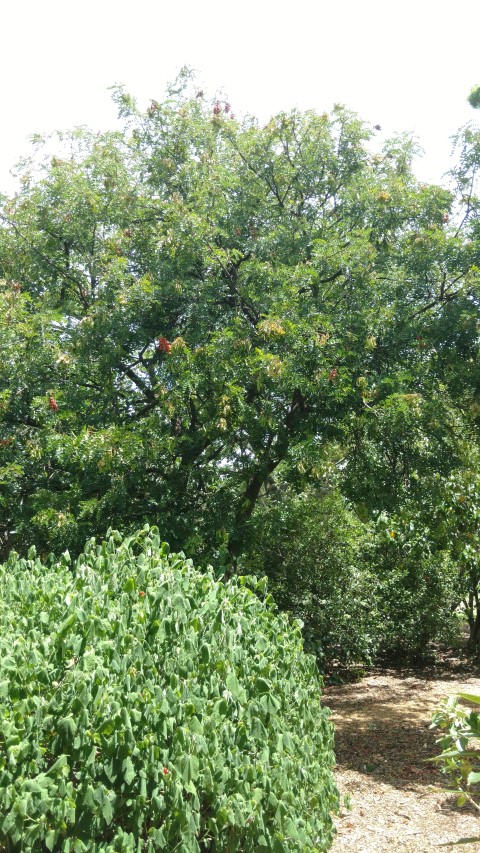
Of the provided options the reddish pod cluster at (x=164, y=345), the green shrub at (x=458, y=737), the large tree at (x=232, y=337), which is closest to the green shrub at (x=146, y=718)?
the green shrub at (x=458, y=737)

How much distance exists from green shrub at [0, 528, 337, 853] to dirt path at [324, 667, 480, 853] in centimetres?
72

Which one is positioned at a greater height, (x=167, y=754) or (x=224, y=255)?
(x=224, y=255)

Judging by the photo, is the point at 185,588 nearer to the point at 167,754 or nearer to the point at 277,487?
the point at 167,754

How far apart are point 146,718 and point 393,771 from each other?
4120 millimetres

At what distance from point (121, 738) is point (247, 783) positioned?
0.66 m

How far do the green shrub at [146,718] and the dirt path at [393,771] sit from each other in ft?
2.36

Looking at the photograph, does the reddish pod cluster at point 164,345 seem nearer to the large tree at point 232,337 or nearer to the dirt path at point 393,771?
the large tree at point 232,337

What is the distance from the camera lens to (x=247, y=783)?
2.99m

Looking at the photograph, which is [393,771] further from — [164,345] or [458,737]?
[164,345]

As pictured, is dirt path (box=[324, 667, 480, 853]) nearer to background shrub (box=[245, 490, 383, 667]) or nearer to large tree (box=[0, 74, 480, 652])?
background shrub (box=[245, 490, 383, 667])

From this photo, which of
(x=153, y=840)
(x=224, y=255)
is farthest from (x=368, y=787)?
(x=224, y=255)

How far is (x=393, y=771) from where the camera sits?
6.16 metres

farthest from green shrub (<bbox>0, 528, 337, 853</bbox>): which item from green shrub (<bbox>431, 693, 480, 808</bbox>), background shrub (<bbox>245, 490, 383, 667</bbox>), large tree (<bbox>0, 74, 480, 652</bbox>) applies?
background shrub (<bbox>245, 490, 383, 667</bbox>)

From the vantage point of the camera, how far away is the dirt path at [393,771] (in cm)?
470
